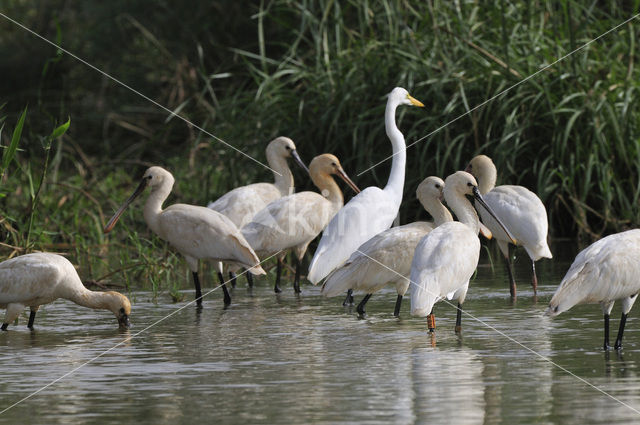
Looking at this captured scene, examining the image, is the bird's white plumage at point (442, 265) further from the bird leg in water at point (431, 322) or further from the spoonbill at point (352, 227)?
the spoonbill at point (352, 227)

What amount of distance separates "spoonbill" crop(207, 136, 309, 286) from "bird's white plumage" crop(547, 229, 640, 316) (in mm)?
4741

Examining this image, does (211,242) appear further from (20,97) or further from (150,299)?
(20,97)

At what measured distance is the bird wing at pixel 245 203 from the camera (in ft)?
37.5

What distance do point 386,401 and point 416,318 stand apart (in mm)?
3132

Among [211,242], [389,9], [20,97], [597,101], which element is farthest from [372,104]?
[20,97]

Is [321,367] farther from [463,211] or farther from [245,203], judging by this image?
[245,203]

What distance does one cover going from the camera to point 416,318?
872 cm

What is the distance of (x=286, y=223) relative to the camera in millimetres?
10703

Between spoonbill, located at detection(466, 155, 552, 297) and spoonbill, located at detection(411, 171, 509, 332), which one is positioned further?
spoonbill, located at detection(466, 155, 552, 297)

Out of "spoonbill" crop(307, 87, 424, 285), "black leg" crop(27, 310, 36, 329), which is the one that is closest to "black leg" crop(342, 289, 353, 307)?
"spoonbill" crop(307, 87, 424, 285)

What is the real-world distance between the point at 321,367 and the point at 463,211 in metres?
2.37

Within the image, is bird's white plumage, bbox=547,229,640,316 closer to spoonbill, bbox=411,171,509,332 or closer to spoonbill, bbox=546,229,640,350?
spoonbill, bbox=546,229,640,350

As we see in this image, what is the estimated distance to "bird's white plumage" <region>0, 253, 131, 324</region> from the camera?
8.42m

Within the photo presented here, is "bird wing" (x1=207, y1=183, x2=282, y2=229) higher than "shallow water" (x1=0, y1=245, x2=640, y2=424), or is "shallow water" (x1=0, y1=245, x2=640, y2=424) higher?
"bird wing" (x1=207, y1=183, x2=282, y2=229)
